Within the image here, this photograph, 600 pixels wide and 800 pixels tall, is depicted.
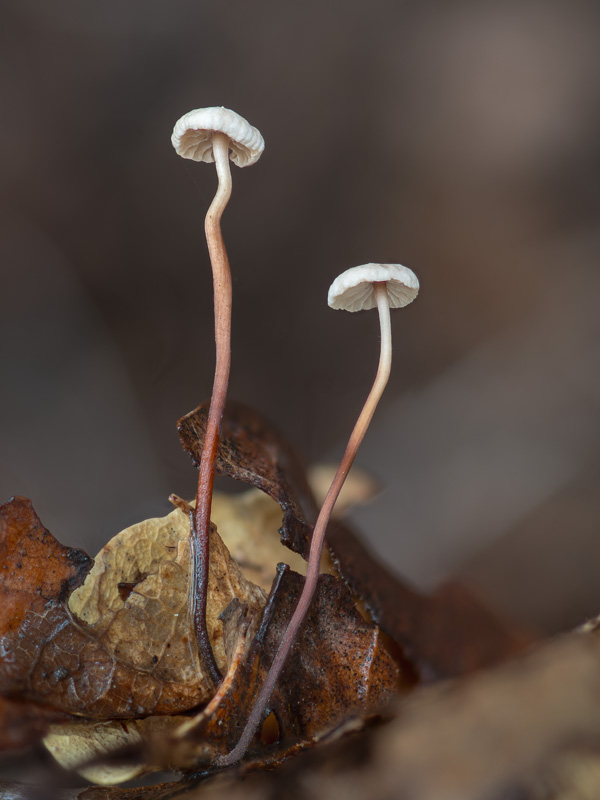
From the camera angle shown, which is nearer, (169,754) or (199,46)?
(169,754)

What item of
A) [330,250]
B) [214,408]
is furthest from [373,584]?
[330,250]

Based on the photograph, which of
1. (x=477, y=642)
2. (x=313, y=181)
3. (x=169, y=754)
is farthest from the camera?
(x=313, y=181)

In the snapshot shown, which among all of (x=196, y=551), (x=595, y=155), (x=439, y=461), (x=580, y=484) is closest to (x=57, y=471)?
(x=196, y=551)

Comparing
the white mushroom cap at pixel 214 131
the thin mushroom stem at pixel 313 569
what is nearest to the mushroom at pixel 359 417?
the thin mushroom stem at pixel 313 569

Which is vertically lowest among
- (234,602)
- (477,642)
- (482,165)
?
(477,642)

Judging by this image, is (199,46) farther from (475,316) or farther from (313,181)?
(475,316)
